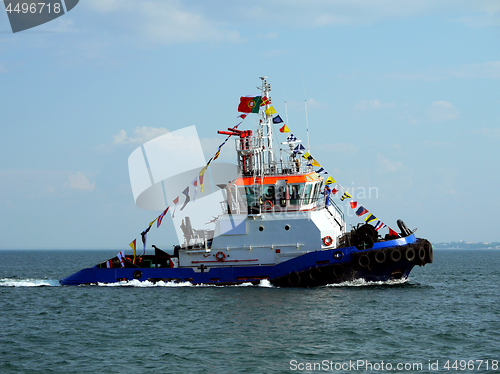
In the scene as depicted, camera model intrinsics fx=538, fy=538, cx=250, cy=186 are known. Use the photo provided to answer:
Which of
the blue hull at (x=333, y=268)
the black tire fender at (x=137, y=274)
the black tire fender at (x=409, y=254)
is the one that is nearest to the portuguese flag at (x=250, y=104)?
the blue hull at (x=333, y=268)

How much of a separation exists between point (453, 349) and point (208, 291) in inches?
400

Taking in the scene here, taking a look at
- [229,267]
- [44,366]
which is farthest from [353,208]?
[44,366]

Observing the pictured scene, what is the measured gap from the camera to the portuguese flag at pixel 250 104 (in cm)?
2320

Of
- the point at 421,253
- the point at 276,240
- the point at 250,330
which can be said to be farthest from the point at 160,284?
the point at 421,253

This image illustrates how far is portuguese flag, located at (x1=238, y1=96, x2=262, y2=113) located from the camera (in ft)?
76.1

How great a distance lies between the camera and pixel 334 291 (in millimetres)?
20844

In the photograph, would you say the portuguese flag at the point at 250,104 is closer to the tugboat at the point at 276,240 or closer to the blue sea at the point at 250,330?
the tugboat at the point at 276,240

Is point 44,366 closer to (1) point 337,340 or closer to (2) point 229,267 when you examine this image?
(1) point 337,340

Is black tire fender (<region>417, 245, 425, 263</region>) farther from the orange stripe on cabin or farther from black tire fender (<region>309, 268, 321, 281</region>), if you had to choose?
the orange stripe on cabin

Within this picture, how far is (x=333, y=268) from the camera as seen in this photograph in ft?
69.6

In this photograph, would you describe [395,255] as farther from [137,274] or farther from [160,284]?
[137,274]

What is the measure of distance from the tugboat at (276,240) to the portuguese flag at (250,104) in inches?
1.7

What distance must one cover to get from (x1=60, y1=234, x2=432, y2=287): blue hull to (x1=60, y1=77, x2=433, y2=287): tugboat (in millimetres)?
39

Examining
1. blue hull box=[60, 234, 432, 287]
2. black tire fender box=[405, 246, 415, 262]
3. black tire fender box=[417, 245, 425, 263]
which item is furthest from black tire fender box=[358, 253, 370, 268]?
black tire fender box=[417, 245, 425, 263]
